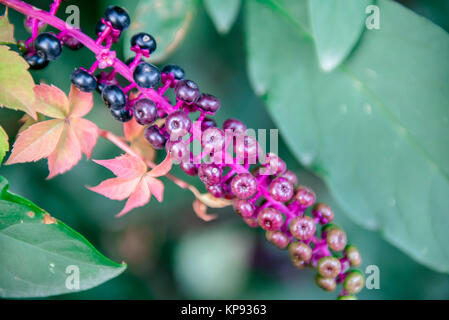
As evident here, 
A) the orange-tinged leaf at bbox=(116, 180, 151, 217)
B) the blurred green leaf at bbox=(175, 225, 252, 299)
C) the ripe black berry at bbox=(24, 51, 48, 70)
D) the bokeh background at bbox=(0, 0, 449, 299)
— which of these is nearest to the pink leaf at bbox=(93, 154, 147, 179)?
the orange-tinged leaf at bbox=(116, 180, 151, 217)

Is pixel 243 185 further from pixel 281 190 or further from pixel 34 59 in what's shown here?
pixel 34 59

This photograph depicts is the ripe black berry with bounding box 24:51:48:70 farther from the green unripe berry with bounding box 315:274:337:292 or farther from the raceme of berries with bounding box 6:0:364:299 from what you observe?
the green unripe berry with bounding box 315:274:337:292

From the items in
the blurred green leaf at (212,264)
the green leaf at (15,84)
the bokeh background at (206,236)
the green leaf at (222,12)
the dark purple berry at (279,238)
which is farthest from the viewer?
the blurred green leaf at (212,264)

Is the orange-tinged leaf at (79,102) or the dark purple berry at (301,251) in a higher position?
the orange-tinged leaf at (79,102)

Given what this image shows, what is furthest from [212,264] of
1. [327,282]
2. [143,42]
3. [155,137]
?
[143,42]

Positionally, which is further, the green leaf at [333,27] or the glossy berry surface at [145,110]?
the green leaf at [333,27]

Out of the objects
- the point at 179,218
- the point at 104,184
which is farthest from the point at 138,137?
the point at 179,218

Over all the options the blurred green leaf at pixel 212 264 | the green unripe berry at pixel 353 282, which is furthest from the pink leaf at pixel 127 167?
the blurred green leaf at pixel 212 264

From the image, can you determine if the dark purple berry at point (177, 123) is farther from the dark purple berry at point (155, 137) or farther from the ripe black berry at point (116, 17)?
the ripe black berry at point (116, 17)
